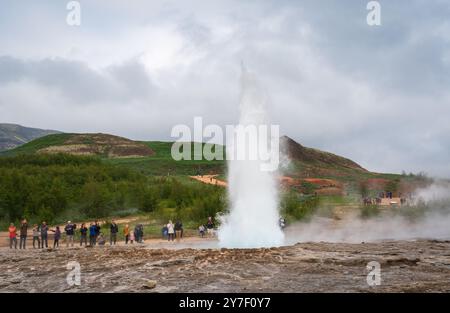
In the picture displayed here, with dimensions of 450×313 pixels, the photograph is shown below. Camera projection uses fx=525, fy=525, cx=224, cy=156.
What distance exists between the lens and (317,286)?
33.9 ft

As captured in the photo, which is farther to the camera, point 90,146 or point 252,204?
point 90,146

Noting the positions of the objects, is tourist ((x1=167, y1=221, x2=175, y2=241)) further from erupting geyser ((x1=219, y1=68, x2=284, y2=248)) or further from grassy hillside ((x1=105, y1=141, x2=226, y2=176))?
grassy hillside ((x1=105, y1=141, x2=226, y2=176))

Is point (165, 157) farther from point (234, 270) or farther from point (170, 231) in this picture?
point (234, 270)

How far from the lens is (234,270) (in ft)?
39.5

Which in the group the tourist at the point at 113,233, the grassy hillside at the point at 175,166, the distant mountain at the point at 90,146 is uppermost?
the distant mountain at the point at 90,146

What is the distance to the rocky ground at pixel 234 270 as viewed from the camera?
411 inches

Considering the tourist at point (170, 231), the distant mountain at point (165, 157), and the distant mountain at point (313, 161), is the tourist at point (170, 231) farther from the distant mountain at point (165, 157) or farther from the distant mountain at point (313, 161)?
the distant mountain at point (313, 161)

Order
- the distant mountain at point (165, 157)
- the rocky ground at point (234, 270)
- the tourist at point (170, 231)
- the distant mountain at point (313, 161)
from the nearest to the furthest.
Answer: the rocky ground at point (234, 270)
the tourist at point (170, 231)
the distant mountain at point (313, 161)
the distant mountain at point (165, 157)

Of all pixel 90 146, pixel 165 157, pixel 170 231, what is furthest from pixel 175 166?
pixel 170 231

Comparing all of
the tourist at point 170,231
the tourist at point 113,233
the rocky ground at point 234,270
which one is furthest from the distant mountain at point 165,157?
the rocky ground at point 234,270

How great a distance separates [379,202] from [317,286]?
30.2m

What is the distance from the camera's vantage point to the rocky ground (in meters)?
10.4

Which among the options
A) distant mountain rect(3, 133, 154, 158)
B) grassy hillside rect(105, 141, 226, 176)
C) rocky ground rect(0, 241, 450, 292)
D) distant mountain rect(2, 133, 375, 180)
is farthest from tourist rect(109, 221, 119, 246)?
distant mountain rect(3, 133, 154, 158)
